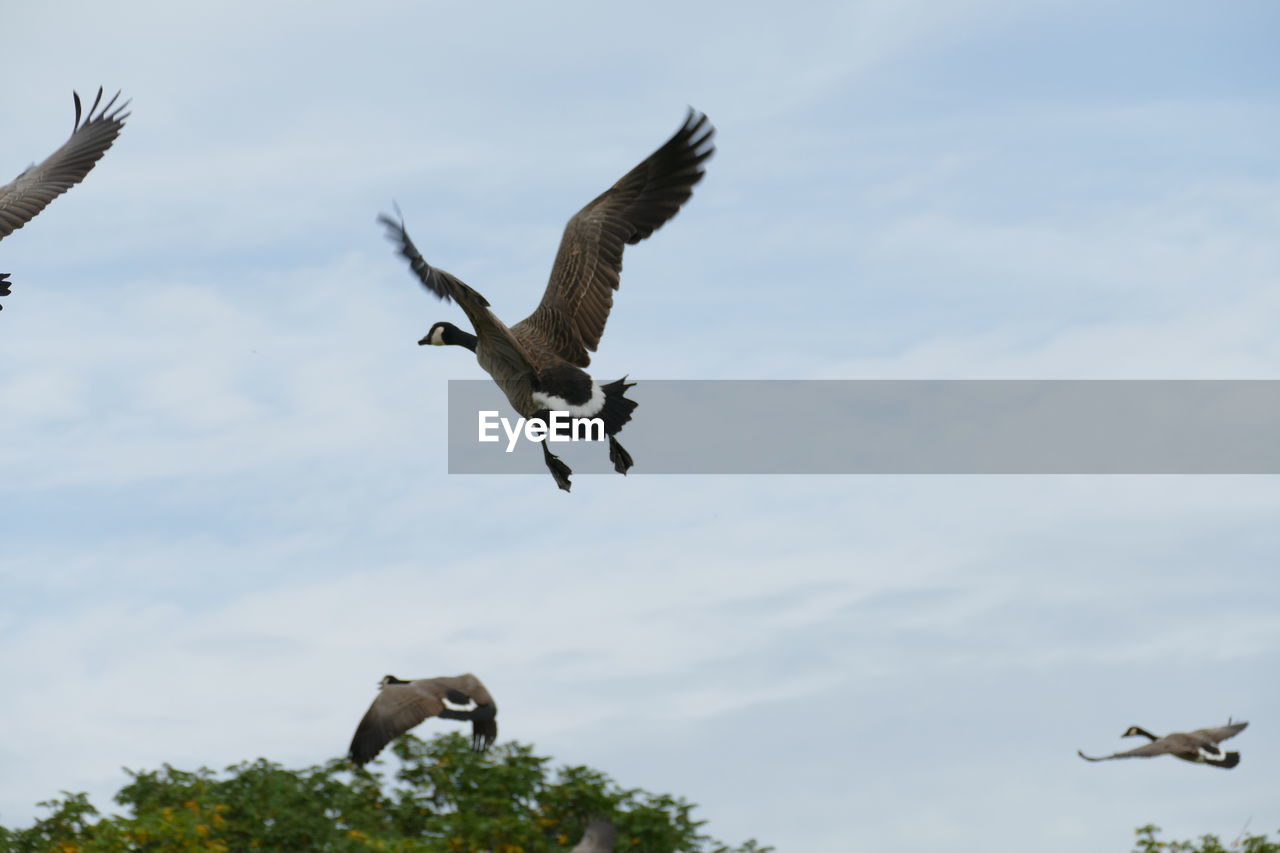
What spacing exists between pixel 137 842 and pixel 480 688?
2.53 m

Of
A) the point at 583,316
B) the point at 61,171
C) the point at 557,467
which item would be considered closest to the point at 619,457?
the point at 557,467

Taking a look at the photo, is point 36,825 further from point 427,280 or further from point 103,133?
point 103,133

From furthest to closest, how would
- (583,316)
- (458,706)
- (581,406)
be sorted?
1. (583,316)
2. (458,706)
3. (581,406)

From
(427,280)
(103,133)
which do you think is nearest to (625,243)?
(427,280)

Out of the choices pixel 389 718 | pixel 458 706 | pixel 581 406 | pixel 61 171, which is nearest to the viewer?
pixel 581 406

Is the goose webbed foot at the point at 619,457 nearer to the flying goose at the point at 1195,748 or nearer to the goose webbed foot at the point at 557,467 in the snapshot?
the goose webbed foot at the point at 557,467

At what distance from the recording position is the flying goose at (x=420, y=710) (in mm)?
9383

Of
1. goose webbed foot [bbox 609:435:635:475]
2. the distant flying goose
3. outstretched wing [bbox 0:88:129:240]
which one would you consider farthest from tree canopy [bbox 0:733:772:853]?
outstretched wing [bbox 0:88:129:240]

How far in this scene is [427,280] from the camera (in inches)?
322

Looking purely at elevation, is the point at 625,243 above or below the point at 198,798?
above

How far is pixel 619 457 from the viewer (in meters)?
9.95

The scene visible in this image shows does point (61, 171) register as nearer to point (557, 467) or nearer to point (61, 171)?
point (61, 171)

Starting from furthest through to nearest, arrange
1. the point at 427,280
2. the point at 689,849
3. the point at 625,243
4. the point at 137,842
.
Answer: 1. the point at 625,243
2. the point at 689,849
3. the point at 137,842
4. the point at 427,280

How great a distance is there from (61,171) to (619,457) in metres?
7.89
